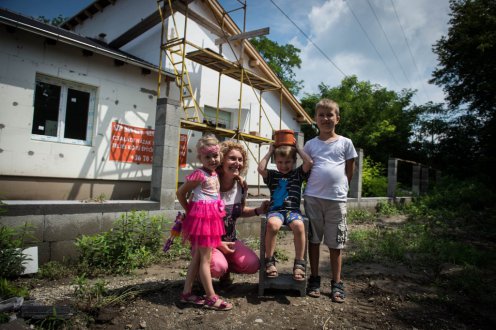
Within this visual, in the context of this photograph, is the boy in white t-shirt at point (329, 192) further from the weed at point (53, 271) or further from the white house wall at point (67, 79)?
the white house wall at point (67, 79)

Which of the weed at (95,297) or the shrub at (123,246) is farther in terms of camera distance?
the shrub at (123,246)

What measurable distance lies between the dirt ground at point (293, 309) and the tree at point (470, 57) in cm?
1482

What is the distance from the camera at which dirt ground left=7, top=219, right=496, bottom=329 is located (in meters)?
2.61

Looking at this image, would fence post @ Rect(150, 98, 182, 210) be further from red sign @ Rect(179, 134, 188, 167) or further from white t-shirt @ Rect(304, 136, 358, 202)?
red sign @ Rect(179, 134, 188, 167)

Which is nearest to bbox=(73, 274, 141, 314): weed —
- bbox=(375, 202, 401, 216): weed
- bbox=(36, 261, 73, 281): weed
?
bbox=(36, 261, 73, 281): weed

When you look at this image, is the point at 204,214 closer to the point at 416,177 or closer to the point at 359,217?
the point at 359,217

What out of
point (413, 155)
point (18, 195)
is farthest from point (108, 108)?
point (413, 155)

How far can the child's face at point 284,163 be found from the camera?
3092 millimetres

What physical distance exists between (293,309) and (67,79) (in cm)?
673

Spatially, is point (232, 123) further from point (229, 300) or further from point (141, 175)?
point (229, 300)

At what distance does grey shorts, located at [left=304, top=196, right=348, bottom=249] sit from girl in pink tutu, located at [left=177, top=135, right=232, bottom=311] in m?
0.94

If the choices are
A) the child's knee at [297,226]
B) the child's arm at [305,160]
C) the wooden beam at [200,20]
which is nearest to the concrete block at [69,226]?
the child's knee at [297,226]

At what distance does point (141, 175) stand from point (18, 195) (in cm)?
263

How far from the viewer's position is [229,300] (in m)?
2.99
